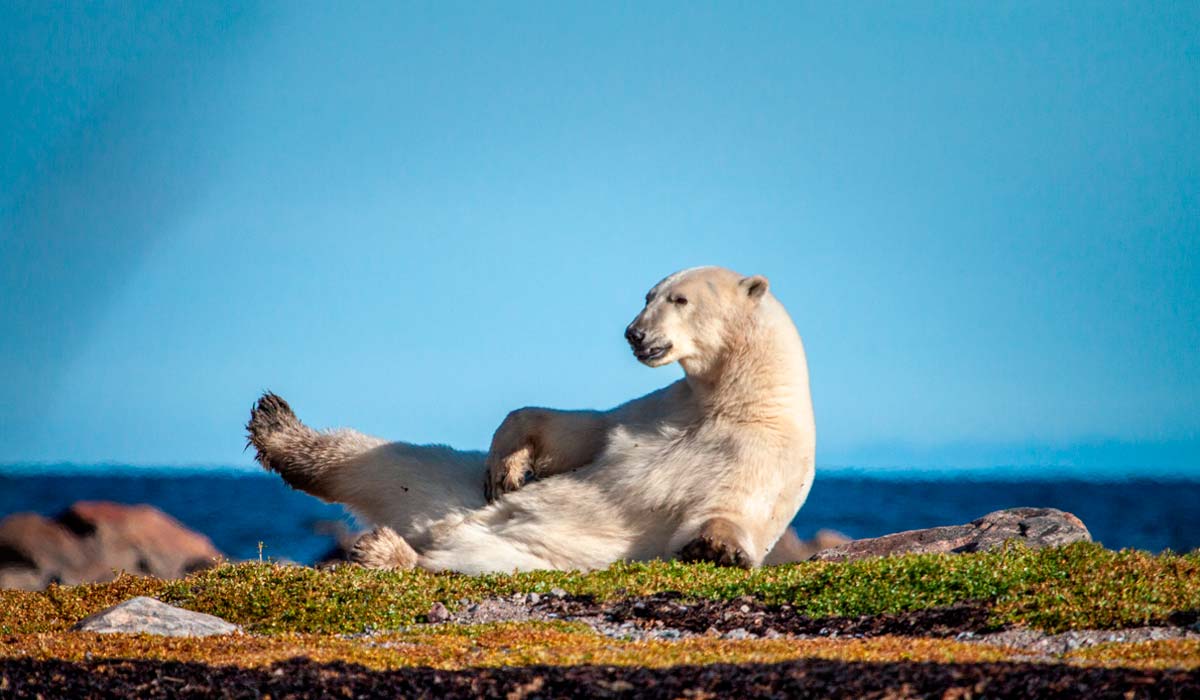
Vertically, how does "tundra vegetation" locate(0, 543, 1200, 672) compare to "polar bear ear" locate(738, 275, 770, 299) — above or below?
below

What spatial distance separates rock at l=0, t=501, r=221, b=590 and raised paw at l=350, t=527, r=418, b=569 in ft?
23.9

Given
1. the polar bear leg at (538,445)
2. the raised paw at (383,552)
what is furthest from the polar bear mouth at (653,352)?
the raised paw at (383,552)

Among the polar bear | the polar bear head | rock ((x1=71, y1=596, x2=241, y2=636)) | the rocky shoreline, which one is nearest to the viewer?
rock ((x1=71, y1=596, x2=241, y2=636))

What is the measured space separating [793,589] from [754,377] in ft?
7.28

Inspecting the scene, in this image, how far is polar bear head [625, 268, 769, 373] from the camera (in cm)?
1040

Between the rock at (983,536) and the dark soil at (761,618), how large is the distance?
2869 millimetres

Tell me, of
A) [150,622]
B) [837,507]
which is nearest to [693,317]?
[150,622]

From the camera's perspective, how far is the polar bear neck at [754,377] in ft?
34.7

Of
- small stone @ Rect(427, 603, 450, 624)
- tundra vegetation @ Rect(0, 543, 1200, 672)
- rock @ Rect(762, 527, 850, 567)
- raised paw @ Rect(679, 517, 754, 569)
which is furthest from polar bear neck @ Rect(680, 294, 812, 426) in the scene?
rock @ Rect(762, 527, 850, 567)

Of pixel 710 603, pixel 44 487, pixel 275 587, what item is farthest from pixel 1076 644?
pixel 44 487

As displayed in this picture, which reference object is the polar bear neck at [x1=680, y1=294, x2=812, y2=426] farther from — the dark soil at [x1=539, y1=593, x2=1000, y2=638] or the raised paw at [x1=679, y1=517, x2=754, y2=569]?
the dark soil at [x1=539, y1=593, x2=1000, y2=638]

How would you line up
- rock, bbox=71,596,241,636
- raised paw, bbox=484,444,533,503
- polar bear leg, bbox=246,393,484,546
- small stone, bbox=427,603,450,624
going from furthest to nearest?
polar bear leg, bbox=246,393,484,546
raised paw, bbox=484,444,533,503
small stone, bbox=427,603,450,624
rock, bbox=71,596,241,636

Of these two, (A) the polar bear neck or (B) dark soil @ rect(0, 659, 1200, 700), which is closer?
(B) dark soil @ rect(0, 659, 1200, 700)

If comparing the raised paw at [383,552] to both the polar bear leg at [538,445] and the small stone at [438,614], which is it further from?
the small stone at [438,614]
